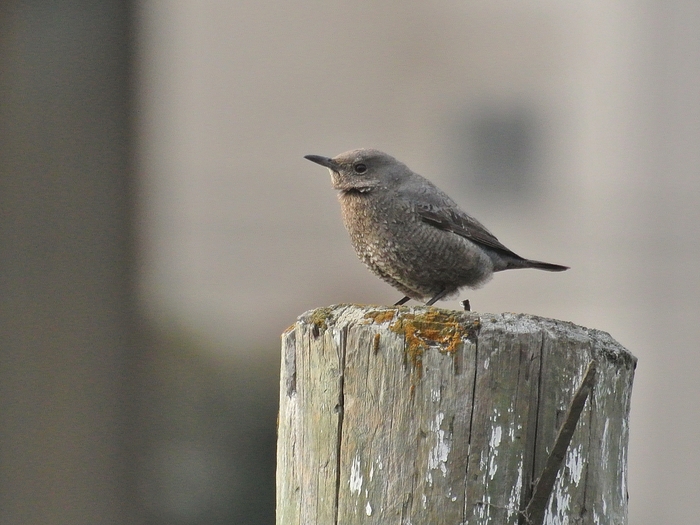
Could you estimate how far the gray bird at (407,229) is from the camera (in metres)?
4.16

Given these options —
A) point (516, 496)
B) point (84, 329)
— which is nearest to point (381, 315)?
point (516, 496)

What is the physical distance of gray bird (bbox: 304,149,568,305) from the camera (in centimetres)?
416

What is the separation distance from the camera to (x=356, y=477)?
2096 millimetres

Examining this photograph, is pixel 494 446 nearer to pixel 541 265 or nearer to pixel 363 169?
pixel 363 169

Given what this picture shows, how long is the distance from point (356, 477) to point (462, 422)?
0.28 metres

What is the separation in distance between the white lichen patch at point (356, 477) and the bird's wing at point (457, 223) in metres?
2.23

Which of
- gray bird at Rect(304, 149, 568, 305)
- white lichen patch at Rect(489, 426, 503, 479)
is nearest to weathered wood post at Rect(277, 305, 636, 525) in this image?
white lichen patch at Rect(489, 426, 503, 479)

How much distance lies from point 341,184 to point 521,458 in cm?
253

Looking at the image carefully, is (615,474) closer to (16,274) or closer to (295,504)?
(295,504)

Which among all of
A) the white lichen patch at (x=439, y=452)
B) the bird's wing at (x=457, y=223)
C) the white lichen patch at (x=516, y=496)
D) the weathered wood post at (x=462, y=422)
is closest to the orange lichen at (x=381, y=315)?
the weathered wood post at (x=462, y=422)

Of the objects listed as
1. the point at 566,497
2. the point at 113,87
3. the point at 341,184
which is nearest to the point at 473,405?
the point at 566,497

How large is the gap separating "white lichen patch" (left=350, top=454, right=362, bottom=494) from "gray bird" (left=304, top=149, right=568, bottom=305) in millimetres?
2103

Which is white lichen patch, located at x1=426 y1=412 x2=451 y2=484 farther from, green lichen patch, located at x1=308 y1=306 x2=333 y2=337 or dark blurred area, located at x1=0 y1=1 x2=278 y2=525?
dark blurred area, located at x1=0 y1=1 x2=278 y2=525

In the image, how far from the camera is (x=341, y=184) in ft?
14.4
